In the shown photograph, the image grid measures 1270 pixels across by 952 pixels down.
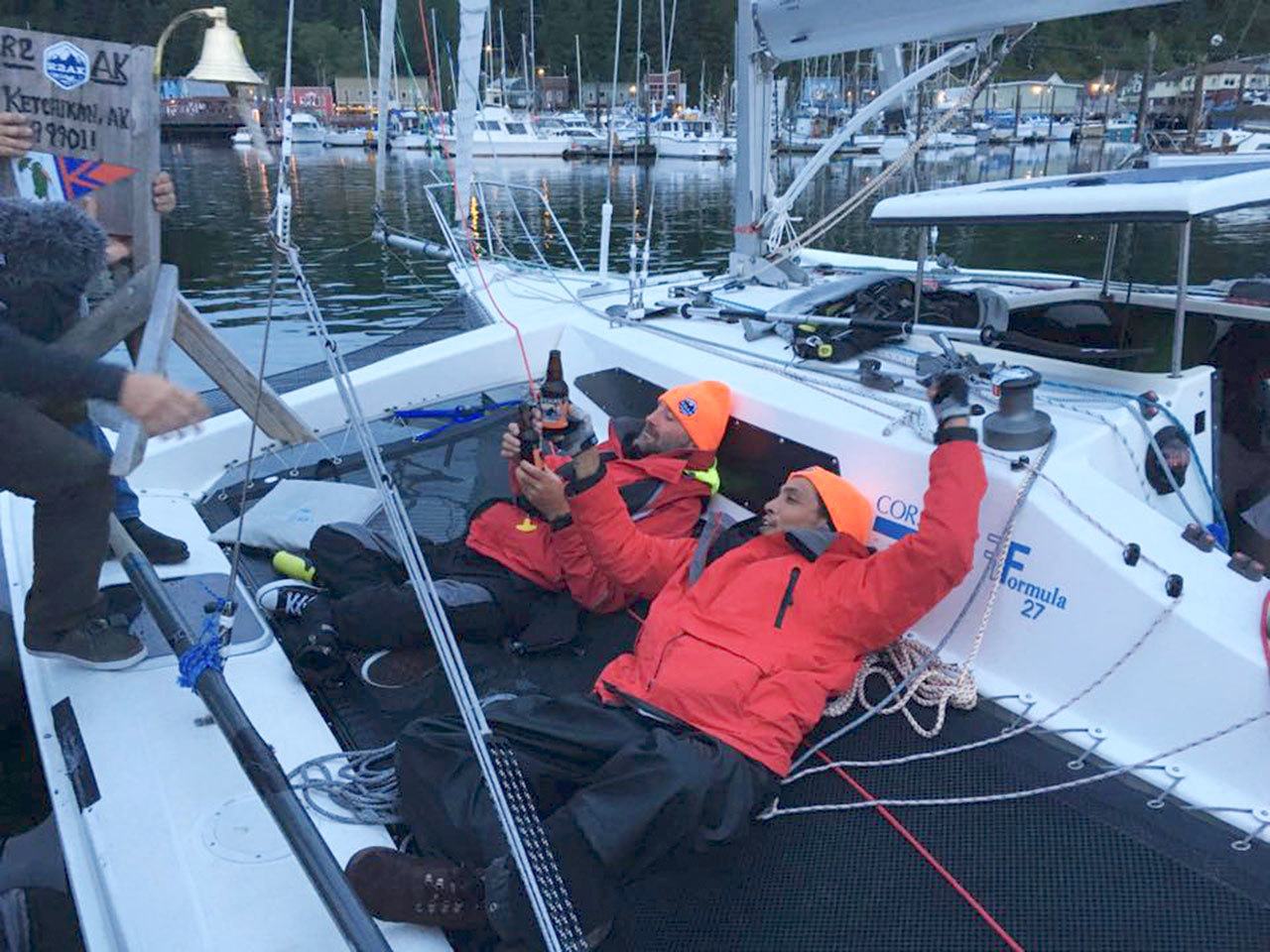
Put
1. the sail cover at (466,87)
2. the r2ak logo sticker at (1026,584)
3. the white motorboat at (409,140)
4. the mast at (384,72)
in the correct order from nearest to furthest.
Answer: the r2ak logo sticker at (1026,584), the mast at (384,72), the sail cover at (466,87), the white motorboat at (409,140)

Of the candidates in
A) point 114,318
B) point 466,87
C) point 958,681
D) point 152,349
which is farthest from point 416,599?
point 466,87

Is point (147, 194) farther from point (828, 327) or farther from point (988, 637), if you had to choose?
point (988, 637)

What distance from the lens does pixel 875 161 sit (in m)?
45.0

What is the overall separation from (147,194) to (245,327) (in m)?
9.61

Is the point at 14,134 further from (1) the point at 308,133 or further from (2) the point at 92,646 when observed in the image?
(1) the point at 308,133

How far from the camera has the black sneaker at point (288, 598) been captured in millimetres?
3193

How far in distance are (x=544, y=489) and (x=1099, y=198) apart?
183 cm

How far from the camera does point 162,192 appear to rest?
8.83 feet

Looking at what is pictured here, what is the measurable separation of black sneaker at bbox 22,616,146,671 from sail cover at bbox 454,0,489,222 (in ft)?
9.08

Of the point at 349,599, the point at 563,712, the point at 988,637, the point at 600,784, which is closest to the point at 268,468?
the point at 349,599

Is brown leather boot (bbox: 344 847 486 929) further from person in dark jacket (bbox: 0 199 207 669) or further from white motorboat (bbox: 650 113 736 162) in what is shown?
white motorboat (bbox: 650 113 736 162)

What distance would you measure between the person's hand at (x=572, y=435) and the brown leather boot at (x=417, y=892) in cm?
144

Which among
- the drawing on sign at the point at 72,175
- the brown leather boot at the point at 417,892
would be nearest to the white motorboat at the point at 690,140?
the drawing on sign at the point at 72,175

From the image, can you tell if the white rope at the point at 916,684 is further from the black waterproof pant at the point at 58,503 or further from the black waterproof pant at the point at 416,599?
the black waterproof pant at the point at 58,503
